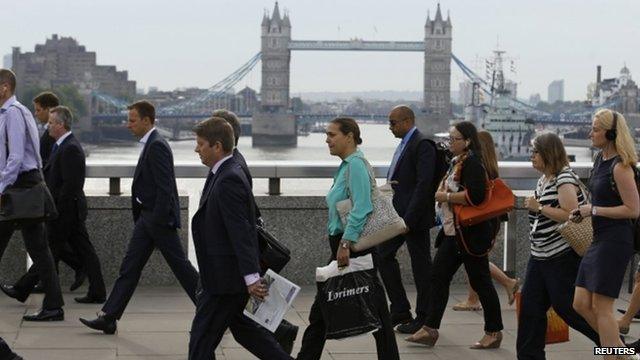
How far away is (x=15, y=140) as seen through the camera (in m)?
6.64

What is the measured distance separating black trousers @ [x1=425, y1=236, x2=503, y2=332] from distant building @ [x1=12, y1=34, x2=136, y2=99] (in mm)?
140838

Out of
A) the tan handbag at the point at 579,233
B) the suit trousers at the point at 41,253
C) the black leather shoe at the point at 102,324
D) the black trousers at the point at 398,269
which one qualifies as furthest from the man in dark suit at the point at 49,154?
the tan handbag at the point at 579,233

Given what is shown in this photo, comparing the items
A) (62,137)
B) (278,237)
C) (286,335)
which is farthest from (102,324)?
(278,237)

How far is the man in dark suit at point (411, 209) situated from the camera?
6.67 m

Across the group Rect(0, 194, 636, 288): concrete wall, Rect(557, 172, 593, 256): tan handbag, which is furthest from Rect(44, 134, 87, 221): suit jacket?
Rect(557, 172, 593, 256): tan handbag

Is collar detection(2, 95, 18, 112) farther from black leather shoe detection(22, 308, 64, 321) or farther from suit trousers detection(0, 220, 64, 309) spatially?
black leather shoe detection(22, 308, 64, 321)

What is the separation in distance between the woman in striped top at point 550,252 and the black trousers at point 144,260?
1.74 metres

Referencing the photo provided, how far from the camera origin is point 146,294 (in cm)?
790

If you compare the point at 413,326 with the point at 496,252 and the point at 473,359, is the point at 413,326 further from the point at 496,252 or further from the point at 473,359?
the point at 496,252

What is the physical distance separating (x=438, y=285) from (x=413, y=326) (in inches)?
16.8

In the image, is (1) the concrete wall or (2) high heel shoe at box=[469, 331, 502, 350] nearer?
(2) high heel shoe at box=[469, 331, 502, 350]

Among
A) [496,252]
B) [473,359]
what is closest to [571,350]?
[473,359]

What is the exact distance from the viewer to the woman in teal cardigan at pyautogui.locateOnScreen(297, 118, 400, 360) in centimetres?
527

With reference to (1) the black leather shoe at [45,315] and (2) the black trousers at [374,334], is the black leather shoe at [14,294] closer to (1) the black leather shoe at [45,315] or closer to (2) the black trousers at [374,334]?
(1) the black leather shoe at [45,315]
